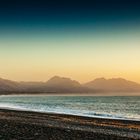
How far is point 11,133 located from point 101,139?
225 inches

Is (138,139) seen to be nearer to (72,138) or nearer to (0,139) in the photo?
(72,138)

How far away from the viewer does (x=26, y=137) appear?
20.4 meters

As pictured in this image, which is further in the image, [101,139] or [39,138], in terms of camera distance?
[101,139]

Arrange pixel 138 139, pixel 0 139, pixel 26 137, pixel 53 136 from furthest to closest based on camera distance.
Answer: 1. pixel 138 139
2. pixel 53 136
3. pixel 26 137
4. pixel 0 139

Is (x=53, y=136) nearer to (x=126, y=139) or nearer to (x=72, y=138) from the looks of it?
(x=72, y=138)

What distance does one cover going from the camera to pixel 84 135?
2333 centimetres

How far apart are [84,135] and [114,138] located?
2.05 metres

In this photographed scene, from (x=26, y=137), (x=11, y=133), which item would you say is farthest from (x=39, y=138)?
(x=11, y=133)

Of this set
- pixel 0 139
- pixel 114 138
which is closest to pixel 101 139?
pixel 114 138

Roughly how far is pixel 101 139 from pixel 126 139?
187 cm

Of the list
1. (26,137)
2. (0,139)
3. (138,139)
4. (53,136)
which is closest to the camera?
(0,139)

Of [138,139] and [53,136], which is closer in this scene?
[53,136]

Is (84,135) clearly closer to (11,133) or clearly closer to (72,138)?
(72,138)

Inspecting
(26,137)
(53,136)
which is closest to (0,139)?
(26,137)
